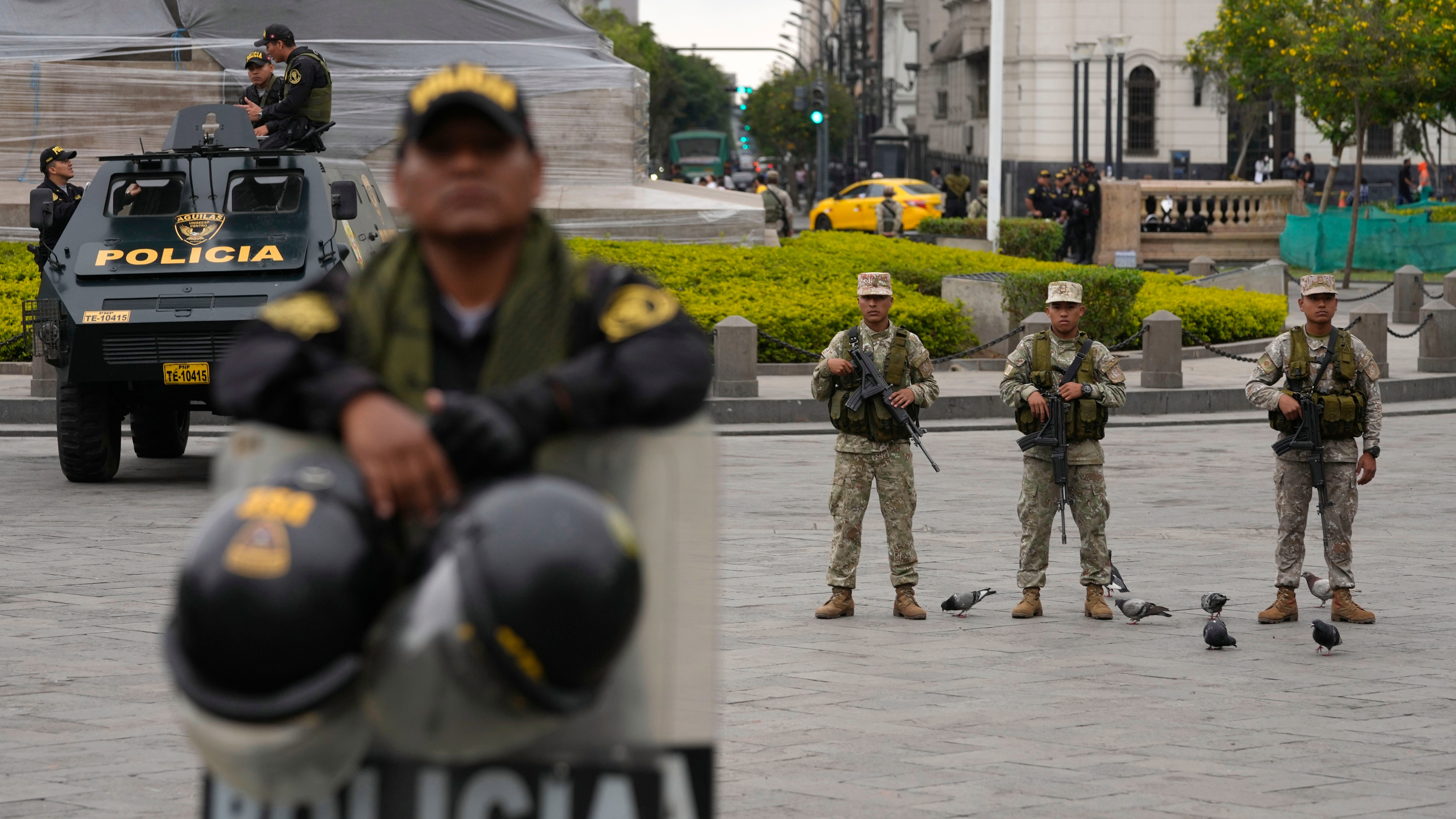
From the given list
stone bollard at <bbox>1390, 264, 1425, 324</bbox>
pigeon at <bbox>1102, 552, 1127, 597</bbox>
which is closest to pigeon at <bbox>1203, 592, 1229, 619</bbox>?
pigeon at <bbox>1102, 552, 1127, 597</bbox>

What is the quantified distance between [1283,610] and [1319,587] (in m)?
0.20

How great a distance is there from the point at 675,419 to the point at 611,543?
0.26m

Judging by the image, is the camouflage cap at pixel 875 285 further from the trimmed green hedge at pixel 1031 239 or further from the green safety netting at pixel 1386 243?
the green safety netting at pixel 1386 243

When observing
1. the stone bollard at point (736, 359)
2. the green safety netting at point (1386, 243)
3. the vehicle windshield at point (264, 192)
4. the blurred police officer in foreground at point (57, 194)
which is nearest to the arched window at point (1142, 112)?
the green safety netting at point (1386, 243)

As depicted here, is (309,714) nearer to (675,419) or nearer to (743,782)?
(675,419)

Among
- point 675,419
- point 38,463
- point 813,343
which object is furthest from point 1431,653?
point 813,343

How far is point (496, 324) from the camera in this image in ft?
8.65

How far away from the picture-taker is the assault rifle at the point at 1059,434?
→ 8.89m

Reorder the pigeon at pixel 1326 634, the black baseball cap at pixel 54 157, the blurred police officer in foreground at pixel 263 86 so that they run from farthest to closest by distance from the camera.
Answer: the black baseball cap at pixel 54 157 → the blurred police officer in foreground at pixel 263 86 → the pigeon at pixel 1326 634

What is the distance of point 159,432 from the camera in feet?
48.0

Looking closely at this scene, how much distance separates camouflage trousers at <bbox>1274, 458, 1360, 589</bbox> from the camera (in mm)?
8750

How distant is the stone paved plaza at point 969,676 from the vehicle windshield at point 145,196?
2.03 m

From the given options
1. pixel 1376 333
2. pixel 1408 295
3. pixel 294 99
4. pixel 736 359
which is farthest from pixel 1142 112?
pixel 294 99

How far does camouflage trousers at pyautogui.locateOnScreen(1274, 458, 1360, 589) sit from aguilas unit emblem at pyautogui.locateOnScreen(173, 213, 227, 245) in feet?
25.5
